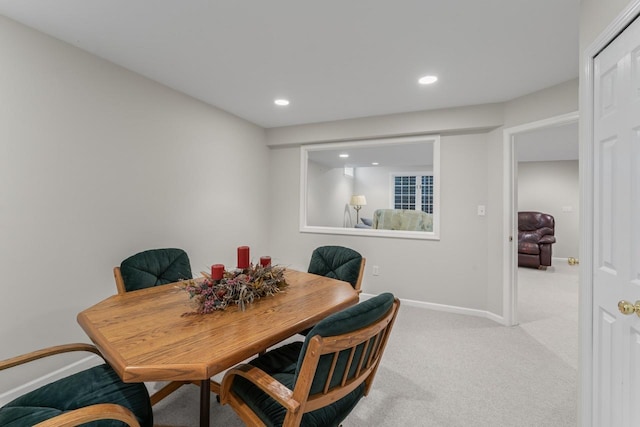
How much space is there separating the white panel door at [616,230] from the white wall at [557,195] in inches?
253

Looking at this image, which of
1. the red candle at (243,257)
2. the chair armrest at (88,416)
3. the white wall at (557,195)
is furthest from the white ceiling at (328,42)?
the white wall at (557,195)

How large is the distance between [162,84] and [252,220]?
191 centimetres

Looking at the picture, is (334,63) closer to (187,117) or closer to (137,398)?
(187,117)

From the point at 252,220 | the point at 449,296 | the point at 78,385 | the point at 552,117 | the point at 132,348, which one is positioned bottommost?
the point at 449,296

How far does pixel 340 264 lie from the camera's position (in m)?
2.44

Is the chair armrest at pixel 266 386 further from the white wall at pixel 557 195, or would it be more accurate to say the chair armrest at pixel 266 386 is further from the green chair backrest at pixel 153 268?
the white wall at pixel 557 195

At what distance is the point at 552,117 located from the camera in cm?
258

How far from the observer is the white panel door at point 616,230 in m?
1.11

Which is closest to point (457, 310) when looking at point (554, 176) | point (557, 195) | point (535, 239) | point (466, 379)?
point (466, 379)

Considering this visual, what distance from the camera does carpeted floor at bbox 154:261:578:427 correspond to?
1703 millimetres

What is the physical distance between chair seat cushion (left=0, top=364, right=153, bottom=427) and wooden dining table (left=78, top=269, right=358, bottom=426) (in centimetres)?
23

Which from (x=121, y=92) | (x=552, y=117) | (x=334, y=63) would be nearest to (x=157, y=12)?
(x=121, y=92)

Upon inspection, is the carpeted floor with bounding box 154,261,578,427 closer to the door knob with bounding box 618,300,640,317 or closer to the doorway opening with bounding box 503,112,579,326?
the doorway opening with bounding box 503,112,579,326

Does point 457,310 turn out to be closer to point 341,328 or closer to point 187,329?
point 341,328
